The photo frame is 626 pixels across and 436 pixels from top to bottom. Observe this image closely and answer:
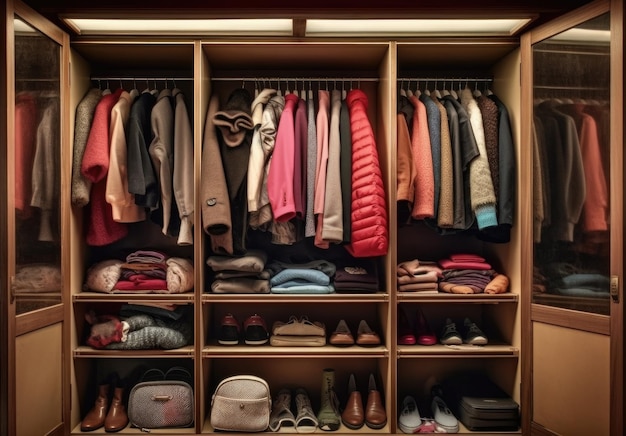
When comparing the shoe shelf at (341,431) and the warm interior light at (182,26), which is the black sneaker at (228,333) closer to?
the shoe shelf at (341,431)

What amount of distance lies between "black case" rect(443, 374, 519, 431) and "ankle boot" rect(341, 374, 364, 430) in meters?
0.50

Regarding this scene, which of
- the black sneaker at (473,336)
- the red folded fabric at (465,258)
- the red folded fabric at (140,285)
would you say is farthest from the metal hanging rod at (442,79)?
the red folded fabric at (140,285)

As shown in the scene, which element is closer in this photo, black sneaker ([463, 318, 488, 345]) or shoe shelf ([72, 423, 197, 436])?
shoe shelf ([72, 423, 197, 436])

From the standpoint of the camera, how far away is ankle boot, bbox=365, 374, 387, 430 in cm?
258

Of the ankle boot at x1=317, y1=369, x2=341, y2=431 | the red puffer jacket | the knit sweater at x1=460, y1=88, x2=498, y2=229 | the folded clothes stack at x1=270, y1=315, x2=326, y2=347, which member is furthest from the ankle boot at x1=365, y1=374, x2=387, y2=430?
the knit sweater at x1=460, y1=88, x2=498, y2=229

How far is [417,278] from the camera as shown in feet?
8.81

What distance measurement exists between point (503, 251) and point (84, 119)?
2231 millimetres

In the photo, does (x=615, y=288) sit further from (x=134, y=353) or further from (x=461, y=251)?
(x=134, y=353)

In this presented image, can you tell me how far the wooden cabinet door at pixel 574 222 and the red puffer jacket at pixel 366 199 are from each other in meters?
0.69

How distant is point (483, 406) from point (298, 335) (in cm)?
95

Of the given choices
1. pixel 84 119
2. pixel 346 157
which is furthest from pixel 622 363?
pixel 84 119

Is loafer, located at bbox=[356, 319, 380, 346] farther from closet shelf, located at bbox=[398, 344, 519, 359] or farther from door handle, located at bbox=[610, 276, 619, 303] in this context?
door handle, located at bbox=[610, 276, 619, 303]

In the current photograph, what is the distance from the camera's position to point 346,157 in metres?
2.64

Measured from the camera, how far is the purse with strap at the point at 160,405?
2.57 meters
